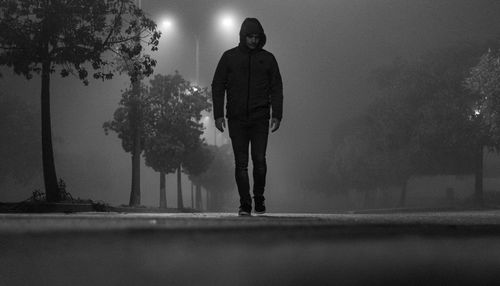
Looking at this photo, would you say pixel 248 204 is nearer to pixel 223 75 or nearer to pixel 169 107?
pixel 223 75

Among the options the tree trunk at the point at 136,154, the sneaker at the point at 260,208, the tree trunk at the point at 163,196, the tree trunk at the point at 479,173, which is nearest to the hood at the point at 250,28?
the sneaker at the point at 260,208

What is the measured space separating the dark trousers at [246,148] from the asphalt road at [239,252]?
362 cm

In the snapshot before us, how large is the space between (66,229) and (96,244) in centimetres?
11

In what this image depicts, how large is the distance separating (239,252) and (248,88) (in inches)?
148

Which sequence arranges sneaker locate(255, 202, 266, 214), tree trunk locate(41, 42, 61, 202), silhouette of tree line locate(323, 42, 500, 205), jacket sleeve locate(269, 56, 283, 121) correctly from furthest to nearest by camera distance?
silhouette of tree line locate(323, 42, 500, 205), tree trunk locate(41, 42, 61, 202), sneaker locate(255, 202, 266, 214), jacket sleeve locate(269, 56, 283, 121)

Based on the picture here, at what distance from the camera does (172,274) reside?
2.24 metres

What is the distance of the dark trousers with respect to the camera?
6.10 m

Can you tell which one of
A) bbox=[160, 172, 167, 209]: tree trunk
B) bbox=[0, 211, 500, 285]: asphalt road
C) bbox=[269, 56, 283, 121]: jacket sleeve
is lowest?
bbox=[160, 172, 167, 209]: tree trunk

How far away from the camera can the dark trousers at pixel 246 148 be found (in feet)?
20.0

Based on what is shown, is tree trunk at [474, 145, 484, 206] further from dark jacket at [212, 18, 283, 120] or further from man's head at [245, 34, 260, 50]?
man's head at [245, 34, 260, 50]

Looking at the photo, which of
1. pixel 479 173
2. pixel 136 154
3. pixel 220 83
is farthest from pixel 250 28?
pixel 479 173

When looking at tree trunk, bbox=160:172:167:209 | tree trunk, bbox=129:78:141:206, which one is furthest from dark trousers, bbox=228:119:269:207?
tree trunk, bbox=160:172:167:209

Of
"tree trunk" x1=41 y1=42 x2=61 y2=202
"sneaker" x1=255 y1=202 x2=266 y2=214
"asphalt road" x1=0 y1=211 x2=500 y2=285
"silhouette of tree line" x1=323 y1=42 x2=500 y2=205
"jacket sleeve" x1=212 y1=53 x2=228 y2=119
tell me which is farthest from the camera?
"silhouette of tree line" x1=323 y1=42 x2=500 y2=205

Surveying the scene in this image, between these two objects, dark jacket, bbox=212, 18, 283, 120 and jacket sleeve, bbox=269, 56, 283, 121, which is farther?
A: jacket sleeve, bbox=269, 56, 283, 121
